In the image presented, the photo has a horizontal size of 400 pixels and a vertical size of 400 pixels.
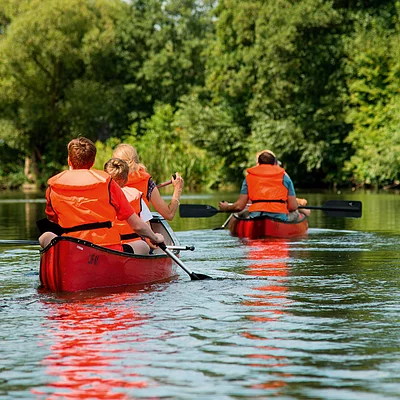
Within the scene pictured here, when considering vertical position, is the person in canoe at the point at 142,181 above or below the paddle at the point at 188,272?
above

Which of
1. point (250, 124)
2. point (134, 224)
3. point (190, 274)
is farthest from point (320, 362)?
point (250, 124)

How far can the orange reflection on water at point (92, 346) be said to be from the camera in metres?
6.08

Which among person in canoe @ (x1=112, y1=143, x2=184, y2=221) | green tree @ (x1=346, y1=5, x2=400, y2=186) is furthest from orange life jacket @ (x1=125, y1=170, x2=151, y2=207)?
green tree @ (x1=346, y1=5, x2=400, y2=186)

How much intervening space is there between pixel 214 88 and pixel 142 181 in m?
40.0

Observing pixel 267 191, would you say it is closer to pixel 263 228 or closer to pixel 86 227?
pixel 263 228

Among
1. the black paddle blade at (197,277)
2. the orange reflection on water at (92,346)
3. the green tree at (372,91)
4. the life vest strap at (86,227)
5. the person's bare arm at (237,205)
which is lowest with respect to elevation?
the orange reflection on water at (92,346)

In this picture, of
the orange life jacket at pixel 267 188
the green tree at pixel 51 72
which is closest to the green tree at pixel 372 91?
the green tree at pixel 51 72

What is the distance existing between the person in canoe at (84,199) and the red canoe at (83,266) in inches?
8.1

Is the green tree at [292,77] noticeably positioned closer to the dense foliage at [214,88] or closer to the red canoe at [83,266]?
the dense foliage at [214,88]

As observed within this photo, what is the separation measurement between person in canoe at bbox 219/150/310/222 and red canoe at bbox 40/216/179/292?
7.15m

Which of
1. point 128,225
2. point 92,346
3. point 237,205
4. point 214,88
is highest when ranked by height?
point 214,88

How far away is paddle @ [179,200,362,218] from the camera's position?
1871cm

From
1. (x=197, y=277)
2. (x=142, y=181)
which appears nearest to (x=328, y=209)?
(x=142, y=181)

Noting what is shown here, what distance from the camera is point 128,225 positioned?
11.0 meters
